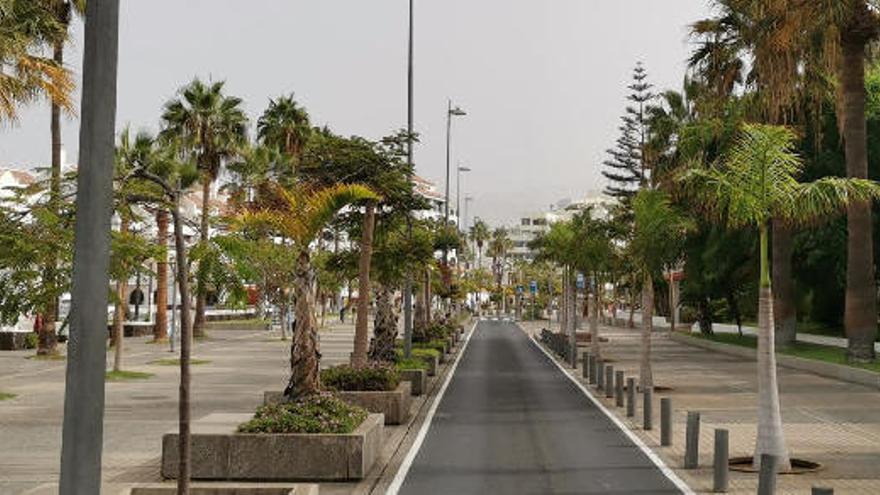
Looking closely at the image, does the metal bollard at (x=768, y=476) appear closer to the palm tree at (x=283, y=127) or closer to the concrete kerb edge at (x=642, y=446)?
the concrete kerb edge at (x=642, y=446)

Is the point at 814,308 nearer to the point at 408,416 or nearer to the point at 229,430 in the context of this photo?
the point at 408,416

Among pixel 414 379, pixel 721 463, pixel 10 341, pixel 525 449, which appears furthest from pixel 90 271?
pixel 10 341

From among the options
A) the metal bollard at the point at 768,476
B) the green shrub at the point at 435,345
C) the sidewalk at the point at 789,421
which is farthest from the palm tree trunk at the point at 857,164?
the metal bollard at the point at 768,476

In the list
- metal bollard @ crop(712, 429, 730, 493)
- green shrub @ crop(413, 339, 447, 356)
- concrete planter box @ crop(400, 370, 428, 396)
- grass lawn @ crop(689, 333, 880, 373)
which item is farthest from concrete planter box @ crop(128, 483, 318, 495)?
green shrub @ crop(413, 339, 447, 356)

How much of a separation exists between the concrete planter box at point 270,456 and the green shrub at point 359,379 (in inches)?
251

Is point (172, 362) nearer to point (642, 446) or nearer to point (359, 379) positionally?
point (359, 379)

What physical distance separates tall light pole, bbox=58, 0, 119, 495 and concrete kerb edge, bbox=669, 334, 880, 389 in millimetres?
27959

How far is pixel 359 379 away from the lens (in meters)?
20.5

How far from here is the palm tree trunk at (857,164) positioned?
31.3 metres

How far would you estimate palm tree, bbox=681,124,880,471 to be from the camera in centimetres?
1475

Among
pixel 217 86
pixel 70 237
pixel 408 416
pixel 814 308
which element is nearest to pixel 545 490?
pixel 70 237

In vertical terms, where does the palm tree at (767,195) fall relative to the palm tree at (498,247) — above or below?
below

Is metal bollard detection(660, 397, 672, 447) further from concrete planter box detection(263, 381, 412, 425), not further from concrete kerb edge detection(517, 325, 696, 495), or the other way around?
concrete planter box detection(263, 381, 412, 425)

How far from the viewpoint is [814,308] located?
54.2 metres
